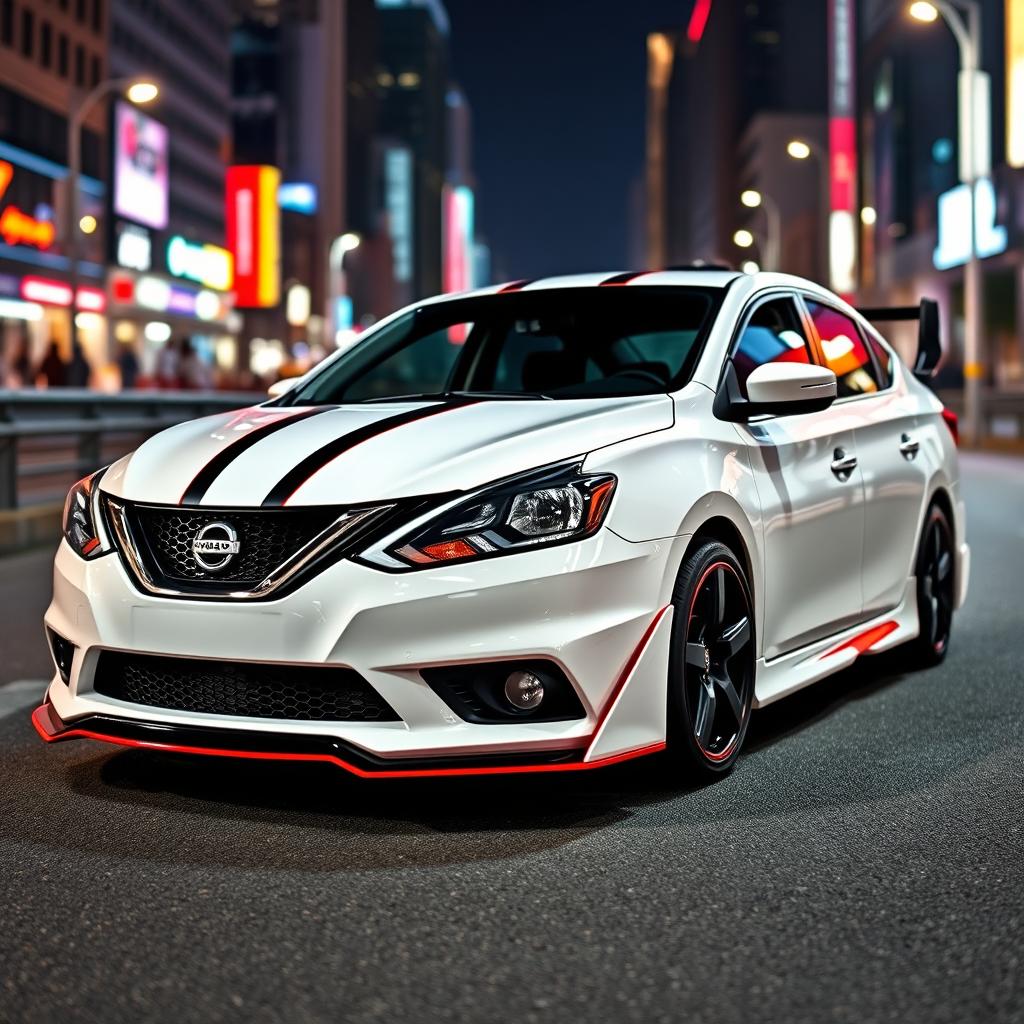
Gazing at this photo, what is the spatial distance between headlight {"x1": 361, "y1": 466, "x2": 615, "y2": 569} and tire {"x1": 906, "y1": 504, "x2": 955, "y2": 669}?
2684 mm

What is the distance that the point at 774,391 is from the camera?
205 inches

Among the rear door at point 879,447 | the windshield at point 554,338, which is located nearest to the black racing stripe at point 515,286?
the windshield at point 554,338

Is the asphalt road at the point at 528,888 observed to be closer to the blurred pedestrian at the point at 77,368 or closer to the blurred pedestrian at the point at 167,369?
the blurred pedestrian at the point at 167,369

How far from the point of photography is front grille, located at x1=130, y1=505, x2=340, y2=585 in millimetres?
4332

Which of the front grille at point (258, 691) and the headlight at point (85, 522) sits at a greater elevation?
the headlight at point (85, 522)

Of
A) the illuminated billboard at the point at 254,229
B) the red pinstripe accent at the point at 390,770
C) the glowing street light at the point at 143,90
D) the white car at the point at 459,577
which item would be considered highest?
the illuminated billboard at the point at 254,229

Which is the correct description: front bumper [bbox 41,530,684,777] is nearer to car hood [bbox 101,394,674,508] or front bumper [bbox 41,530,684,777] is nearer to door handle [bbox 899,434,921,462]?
car hood [bbox 101,394,674,508]

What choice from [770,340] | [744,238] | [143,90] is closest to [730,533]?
[770,340]

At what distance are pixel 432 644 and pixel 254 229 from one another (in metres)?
86.9

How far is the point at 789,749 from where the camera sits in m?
5.45

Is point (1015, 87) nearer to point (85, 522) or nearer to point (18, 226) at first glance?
point (18, 226)

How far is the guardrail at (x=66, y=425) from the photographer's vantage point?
45.2 ft

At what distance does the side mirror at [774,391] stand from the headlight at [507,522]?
885 mm

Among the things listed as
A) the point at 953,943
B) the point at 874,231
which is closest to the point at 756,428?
the point at 953,943
